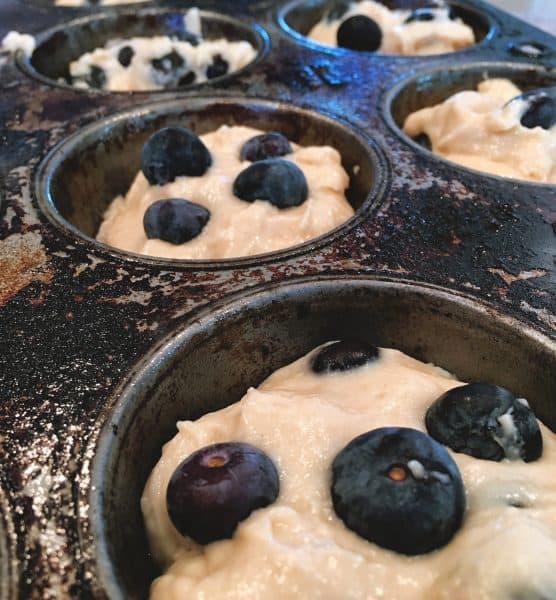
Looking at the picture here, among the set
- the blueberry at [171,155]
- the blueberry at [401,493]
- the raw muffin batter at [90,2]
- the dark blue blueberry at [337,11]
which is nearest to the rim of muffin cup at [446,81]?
the blueberry at [171,155]

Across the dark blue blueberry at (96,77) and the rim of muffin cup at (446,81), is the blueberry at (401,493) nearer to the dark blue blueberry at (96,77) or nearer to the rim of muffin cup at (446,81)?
the rim of muffin cup at (446,81)

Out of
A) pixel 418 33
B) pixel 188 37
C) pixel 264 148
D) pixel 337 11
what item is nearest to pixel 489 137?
pixel 264 148

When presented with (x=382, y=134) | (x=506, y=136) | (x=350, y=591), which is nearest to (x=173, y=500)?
(x=350, y=591)

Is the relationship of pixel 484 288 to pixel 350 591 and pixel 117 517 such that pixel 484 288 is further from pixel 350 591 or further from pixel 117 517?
pixel 117 517

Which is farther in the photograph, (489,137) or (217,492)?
(489,137)

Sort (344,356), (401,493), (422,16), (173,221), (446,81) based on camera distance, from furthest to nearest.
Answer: (422,16)
(446,81)
(173,221)
(344,356)
(401,493)

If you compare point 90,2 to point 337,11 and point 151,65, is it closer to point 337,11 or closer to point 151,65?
point 151,65

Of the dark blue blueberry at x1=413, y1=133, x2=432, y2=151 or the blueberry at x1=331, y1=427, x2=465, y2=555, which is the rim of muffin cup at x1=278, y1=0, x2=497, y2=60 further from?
the blueberry at x1=331, y1=427, x2=465, y2=555
